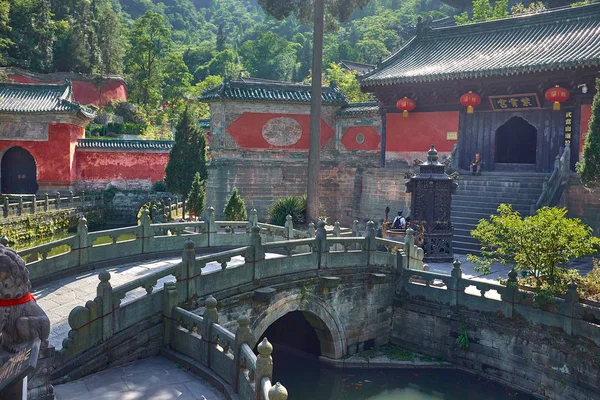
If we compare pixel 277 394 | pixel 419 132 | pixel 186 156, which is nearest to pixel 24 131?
pixel 186 156

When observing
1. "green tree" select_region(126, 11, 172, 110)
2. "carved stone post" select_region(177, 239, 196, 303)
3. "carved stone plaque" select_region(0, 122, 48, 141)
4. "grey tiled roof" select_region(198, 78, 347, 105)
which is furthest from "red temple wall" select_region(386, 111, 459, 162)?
"green tree" select_region(126, 11, 172, 110)

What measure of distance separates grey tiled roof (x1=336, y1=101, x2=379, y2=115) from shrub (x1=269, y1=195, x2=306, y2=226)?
5556 mm

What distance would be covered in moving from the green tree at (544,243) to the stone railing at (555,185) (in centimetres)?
538

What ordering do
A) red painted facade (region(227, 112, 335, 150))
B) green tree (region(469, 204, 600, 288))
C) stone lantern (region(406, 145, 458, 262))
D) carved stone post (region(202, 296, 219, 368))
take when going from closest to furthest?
carved stone post (region(202, 296, 219, 368)) < green tree (region(469, 204, 600, 288)) < stone lantern (region(406, 145, 458, 262)) < red painted facade (region(227, 112, 335, 150))

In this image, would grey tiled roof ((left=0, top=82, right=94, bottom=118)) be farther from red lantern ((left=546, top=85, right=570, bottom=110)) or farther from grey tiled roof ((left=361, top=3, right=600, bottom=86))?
red lantern ((left=546, top=85, right=570, bottom=110))

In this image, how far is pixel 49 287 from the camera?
34.7 feet

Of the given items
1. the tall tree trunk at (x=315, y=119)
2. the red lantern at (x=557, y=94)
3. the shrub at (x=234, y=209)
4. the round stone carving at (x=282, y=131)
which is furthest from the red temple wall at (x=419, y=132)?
the shrub at (x=234, y=209)

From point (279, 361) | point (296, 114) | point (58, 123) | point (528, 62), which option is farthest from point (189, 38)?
point (279, 361)

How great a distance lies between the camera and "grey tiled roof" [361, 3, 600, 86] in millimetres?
18656

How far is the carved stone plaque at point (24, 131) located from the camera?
93.6 feet

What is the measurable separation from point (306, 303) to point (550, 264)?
4.87m

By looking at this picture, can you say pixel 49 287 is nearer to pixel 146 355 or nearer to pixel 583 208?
pixel 146 355

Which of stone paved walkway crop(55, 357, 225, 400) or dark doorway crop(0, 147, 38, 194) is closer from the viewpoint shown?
stone paved walkway crop(55, 357, 225, 400)

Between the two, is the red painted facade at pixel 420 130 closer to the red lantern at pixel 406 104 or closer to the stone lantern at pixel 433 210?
the red lantern at pixel 406 104
